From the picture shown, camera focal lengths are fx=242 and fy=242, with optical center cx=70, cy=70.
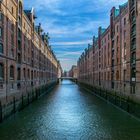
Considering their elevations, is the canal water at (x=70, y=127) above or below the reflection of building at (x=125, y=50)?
below

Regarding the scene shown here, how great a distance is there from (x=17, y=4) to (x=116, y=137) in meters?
26.4

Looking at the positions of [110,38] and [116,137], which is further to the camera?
[110,38]

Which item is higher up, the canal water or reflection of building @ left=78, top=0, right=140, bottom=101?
reflection of building @ left=78, top=0, right=140, bottom=101

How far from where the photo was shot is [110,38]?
53781mm

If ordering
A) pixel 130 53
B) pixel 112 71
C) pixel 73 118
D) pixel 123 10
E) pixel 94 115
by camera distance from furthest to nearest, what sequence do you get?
pixel 112 71, pixel 123 10, pixel 130 53, pixel 94 115, pixel 73 118

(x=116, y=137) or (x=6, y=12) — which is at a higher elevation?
(x=6, y=12)

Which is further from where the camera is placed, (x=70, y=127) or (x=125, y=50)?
(x=125, y=50)

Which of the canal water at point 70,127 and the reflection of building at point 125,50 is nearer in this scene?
the canal water at point 70,127

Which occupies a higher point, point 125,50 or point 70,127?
point 125,50

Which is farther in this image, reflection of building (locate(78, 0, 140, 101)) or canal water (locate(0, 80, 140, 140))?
reflection of building (locate(78, 0, 140, 101))

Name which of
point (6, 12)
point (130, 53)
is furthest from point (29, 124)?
point (130, 53)

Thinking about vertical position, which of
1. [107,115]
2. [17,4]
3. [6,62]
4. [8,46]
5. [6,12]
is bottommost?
[107,115]

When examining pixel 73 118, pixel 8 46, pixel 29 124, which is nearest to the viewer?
pixel 29 124

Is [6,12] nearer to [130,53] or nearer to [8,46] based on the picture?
[8,46]
